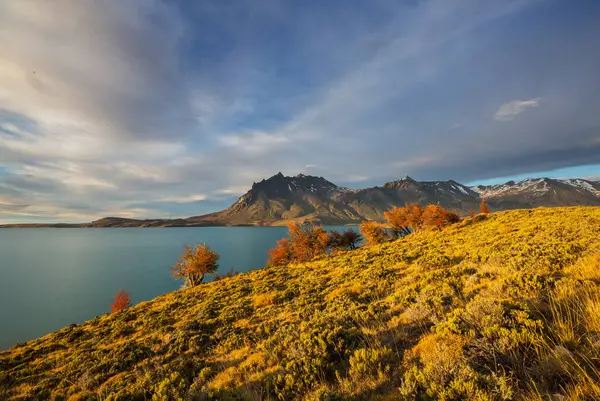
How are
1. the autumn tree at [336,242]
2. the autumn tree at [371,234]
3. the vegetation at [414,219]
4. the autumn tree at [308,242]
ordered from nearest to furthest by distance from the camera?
the vegetation at [414,219] < the autumn tree at [308,242] < the autumn tree at [371,234] < the autumn tree at [336,242]

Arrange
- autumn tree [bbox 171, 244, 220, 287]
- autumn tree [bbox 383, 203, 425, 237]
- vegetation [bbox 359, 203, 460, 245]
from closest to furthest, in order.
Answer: autumn tree [bbox 171, 244, 220, 287] → vegetation [bbox 359, 203, 460, 245] → autumn tree [bbox 383, 203, 425, 237]

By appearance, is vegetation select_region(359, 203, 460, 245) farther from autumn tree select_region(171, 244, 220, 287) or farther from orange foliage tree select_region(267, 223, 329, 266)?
autumn tree select_region(171, 244, 220, 287)

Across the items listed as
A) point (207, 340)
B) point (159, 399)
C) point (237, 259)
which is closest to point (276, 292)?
point (207, 340)

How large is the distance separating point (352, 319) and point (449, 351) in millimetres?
4353

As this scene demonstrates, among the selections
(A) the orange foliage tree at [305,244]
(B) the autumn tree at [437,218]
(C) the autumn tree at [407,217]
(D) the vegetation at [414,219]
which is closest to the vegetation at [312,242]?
(A) the orange foliage tree at [305,244]

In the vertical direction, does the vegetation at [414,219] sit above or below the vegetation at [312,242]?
above

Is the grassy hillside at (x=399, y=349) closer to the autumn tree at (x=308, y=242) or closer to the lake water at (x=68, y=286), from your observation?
the lake water at (x=68, y=286)

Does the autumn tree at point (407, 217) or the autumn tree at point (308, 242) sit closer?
the autumn tree at point (308, 242)

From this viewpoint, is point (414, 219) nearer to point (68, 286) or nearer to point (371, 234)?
point (371, 234)

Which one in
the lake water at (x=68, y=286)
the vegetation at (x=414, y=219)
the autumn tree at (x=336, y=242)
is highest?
the vegetation at (x=414, y=219)

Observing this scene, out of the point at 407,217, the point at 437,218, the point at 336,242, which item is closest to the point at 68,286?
the point at 336,242

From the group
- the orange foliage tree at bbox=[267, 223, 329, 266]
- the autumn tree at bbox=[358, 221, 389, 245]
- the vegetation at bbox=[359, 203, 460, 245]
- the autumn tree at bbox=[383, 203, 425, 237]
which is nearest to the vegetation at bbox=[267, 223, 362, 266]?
the orange foliage tree at bbox=[267, 223, 329, 266]

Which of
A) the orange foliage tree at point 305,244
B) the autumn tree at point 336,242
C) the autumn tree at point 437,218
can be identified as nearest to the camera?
the autumn tree at point 437,218

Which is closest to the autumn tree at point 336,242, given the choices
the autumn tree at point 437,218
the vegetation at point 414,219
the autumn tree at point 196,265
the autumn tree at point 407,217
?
the vegetation at point 414,219
